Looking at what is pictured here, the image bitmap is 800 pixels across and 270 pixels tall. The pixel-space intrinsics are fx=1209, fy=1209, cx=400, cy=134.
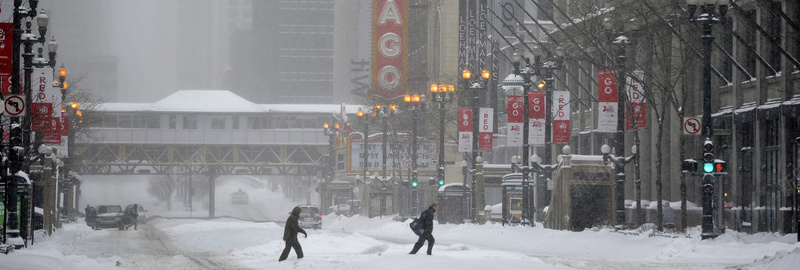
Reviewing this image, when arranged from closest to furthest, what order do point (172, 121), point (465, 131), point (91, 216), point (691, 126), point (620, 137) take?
point (691, 126) < point (620, 137) < point (465, 131) < point (91, 216) < point (172, 121)

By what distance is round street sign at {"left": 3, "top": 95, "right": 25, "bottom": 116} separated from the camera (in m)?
30.8

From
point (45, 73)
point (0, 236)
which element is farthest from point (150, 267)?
point (45, 73)

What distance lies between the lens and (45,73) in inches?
1543

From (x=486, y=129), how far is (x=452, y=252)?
82.4 ft

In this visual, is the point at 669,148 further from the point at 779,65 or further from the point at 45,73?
the point at 45,73

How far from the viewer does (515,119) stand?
51.7 metres

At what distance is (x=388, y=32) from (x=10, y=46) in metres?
77.2

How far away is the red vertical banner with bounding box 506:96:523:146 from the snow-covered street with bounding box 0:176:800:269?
5.38 m

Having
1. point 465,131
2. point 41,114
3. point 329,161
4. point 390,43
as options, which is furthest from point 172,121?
point 41,114

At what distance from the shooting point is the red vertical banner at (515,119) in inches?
2026

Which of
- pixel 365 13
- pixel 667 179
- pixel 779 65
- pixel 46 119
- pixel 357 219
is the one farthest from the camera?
pixel 365 13

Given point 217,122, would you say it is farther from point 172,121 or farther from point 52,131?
point 52,131

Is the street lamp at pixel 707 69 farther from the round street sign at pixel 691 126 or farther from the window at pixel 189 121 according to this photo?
the window at pixel 189 121

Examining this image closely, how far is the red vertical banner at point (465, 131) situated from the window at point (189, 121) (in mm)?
71836
